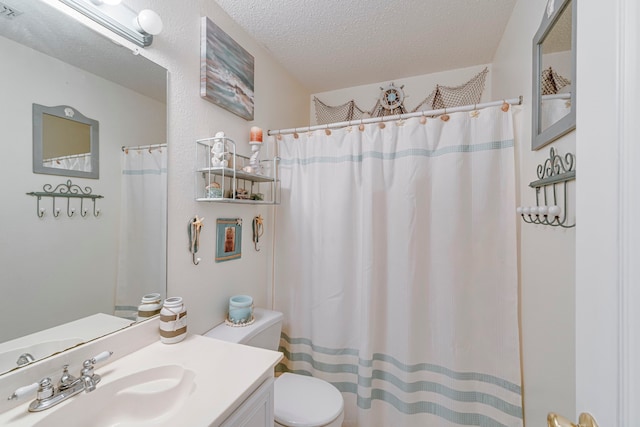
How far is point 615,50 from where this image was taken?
372 mm

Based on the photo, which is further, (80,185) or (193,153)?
(193,153)

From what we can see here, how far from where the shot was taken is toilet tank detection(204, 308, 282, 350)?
1.35 metres

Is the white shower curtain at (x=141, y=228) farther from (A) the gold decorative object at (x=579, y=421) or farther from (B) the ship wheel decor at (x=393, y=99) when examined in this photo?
(B) the ship wheel decor at (x=393, y=99)

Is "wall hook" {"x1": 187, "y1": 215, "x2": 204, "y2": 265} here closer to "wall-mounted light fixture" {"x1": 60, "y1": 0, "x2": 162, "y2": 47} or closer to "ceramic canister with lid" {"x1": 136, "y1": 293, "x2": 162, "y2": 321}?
"ceramic canister with lid" {"x1": 136, "y1": 293, "x2": 162, "y2": 321}

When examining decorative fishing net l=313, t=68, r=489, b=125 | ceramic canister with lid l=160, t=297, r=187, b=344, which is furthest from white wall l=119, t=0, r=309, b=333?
decorative fishing net l=313, t=68, r=489, b=125

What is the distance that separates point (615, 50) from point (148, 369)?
1367 millimetres

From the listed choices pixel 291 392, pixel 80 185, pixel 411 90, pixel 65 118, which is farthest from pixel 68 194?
pixel 411 90

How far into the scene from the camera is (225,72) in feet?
4.81

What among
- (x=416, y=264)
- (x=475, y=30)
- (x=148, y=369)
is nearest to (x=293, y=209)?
(x=416, y=264)

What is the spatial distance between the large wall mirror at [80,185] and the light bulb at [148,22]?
114 mm

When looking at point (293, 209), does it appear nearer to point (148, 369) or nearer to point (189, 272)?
point (189, 272)

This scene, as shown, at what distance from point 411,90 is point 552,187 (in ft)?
4.93

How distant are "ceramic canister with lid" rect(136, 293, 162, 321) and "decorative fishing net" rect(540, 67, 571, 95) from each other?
1.70 metres

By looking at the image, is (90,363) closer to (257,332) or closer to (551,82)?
(257,332)
